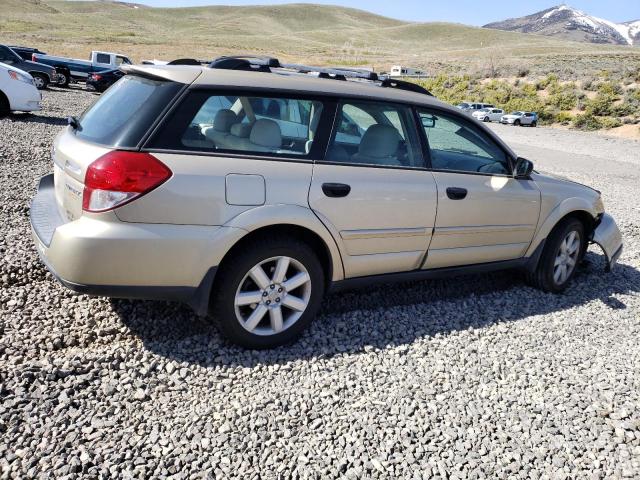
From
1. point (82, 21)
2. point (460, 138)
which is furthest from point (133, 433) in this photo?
point (82, 21)

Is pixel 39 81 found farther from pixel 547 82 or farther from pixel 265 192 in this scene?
pixel 547 82

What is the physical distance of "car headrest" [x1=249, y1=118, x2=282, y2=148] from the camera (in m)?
3.35

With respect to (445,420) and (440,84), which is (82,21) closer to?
(440,84)

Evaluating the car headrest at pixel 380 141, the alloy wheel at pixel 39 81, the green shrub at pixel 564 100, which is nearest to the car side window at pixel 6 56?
the alloy wheel at pixel 39 81

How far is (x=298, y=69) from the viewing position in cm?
409

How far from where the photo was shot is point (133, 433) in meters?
2.63

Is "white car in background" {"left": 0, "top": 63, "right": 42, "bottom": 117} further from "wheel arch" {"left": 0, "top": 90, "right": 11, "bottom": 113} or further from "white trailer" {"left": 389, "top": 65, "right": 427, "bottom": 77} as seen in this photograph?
"white trailer" {"left": 389, "top": 65, "right": 427, "bottom": 77}

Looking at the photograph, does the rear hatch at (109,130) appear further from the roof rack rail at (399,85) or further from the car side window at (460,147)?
the car side window at (460,147)

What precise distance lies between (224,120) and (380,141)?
115 cm

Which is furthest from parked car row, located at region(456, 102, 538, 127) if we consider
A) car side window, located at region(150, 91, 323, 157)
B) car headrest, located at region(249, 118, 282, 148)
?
car headrest, located at region(249, 118, 282, 148)

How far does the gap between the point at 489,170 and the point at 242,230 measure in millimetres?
2290

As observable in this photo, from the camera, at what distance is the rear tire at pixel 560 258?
16.1 ft


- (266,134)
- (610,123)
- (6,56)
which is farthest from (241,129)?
(610,123)

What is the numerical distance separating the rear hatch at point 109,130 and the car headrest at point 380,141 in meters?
1.33
